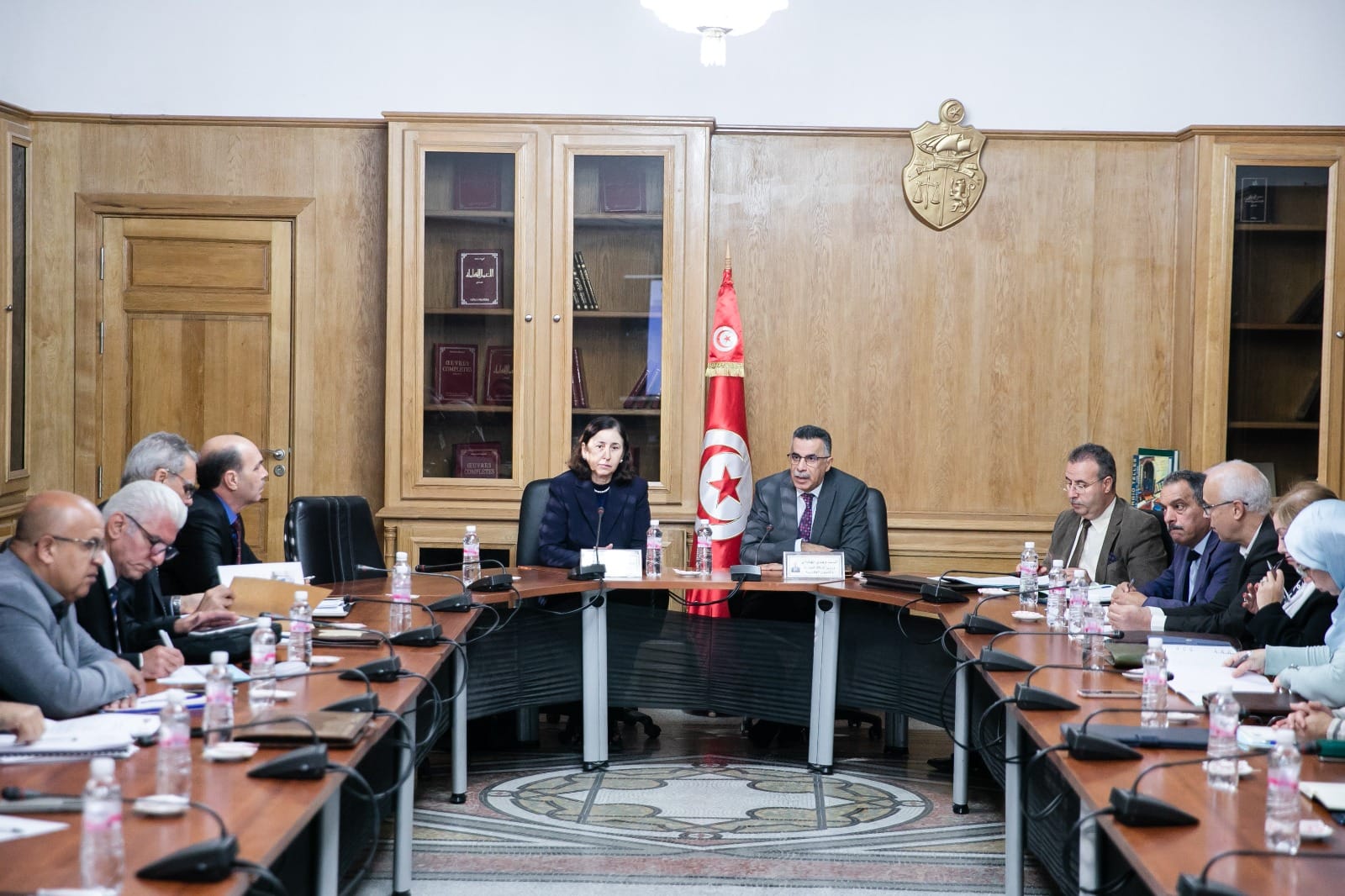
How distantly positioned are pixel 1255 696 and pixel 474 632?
8.46 feet

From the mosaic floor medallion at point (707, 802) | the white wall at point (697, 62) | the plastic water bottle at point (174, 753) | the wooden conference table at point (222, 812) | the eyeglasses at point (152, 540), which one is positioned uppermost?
the white wall at point (697, 62)

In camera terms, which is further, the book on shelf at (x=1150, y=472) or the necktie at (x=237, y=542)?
the book on shelf at (x=1150, y=472)

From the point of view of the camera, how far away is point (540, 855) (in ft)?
13.2

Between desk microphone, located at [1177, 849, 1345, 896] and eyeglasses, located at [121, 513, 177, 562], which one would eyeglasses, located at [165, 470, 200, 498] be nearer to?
eyeglasses, located at [121, 513, 177, 562]

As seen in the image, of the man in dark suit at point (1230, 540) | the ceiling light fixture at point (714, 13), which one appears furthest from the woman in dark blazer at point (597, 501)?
the man in dark suit at point (1230, 540)

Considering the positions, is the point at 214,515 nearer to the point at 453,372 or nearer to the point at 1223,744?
the point at 453,372

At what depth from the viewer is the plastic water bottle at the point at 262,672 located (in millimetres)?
2893

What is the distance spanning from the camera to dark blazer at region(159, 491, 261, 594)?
4.26 meters

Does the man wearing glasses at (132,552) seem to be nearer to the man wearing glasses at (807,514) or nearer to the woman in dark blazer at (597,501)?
the woman in dark blazer at (597,501)

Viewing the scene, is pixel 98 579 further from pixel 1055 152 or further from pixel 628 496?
pixel 1055 152

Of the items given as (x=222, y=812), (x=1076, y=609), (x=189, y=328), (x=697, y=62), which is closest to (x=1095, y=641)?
(x=1076, y=609)

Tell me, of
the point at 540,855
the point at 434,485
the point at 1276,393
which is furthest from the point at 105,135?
the point at 1276,393

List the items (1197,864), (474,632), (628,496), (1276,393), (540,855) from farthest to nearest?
(1276,393)
(628,496)
(474,632)
(540,855)
(1197,864)

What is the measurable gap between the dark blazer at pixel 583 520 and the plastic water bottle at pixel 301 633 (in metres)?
2.00
